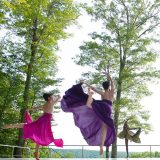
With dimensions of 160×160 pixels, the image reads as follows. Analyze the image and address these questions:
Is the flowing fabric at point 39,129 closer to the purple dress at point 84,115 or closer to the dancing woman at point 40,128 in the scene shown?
the dancing woman at point 40,128

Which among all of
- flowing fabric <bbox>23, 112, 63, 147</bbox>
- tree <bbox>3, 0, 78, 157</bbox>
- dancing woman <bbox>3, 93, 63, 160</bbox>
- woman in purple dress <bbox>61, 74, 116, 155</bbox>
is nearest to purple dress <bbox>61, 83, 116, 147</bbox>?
woman in purple dress <bbox>61, 74, 116, 155</bbox>

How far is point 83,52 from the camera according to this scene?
1130 inches

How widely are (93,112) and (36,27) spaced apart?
1418 cm

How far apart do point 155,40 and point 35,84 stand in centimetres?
879

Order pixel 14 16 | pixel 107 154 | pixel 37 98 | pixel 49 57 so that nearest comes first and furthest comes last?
pixel 107 154, pixel 14 16, pixel 49 57, pixel 37 98

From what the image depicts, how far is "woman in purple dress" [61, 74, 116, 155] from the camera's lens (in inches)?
461

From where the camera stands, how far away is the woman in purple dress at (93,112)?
11.7 m

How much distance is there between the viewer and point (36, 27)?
2588cm

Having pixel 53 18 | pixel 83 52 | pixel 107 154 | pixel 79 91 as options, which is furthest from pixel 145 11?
pixel 79 91

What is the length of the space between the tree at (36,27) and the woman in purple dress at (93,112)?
38.9 feet

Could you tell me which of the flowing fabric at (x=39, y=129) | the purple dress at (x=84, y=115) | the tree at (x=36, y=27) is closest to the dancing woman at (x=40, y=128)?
the flowing fabric at (x=39, y=129)

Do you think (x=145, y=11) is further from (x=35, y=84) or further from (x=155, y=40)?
(x=35, y=84)

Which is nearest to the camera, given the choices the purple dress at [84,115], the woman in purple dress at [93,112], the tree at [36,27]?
the woman in purple dress at [93,112]

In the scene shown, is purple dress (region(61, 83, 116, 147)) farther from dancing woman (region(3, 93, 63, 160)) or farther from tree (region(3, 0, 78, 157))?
tree (region(3, 0, 78, 157))
